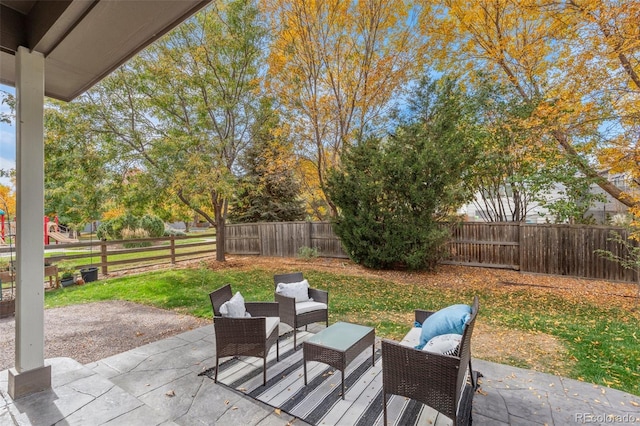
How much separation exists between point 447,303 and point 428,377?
143 inches

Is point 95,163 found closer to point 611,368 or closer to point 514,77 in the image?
point 611,368

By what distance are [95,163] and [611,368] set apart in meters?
9.67

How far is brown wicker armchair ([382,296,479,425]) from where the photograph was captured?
195 centimetres

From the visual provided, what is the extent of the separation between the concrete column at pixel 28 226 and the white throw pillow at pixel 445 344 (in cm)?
305

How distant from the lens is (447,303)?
5293 mm

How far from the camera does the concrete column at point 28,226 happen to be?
2.25m

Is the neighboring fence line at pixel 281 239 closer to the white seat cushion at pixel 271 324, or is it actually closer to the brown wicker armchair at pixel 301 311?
the brown wicker armchair at pixel 301 311

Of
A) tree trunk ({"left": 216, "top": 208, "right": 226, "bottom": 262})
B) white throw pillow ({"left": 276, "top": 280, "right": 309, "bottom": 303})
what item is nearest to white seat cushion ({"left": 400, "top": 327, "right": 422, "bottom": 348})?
white throw pillow ({"left": 276, "top": 280, "right": 309, "bottom": 303})

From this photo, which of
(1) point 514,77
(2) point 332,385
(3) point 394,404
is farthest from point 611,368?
(1) point 514,77

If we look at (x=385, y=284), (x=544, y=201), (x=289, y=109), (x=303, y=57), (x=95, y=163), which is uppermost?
(x=303, y=57)

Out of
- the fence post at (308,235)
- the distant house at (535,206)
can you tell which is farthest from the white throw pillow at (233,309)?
the fence post at (308,235)

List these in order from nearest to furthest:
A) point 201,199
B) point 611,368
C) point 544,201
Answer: point 611,368, point 544,201, point 201,199

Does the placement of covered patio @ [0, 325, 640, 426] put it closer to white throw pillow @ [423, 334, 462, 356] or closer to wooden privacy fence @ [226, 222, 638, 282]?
white throw pillow @ [423, 334, 462, 356]

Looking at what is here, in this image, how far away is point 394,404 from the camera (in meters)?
2.39
